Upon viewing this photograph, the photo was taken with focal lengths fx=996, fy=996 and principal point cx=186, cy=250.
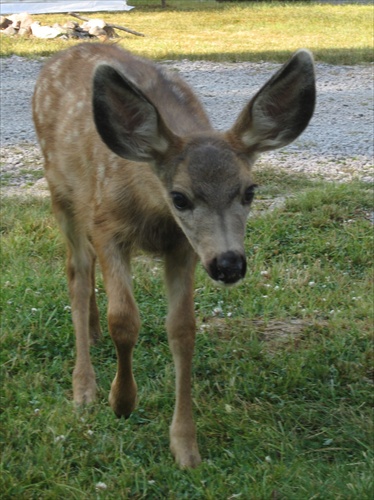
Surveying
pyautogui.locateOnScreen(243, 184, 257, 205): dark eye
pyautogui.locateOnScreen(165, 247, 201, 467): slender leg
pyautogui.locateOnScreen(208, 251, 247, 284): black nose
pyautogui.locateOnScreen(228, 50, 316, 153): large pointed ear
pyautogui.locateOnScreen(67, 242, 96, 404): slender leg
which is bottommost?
pyautogui.locateOnScreen(67, 242, 96, 404): slender leg

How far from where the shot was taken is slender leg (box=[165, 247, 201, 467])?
14.1 ft

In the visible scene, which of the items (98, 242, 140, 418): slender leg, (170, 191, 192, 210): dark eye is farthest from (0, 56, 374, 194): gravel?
(170, 191, 192, 210): dark eye

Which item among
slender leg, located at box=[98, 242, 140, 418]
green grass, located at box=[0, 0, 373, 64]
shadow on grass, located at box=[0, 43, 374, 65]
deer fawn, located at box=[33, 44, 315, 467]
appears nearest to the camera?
deer fawn, located at box=[33, 44, 315, 467]

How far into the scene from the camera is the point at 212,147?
414cm

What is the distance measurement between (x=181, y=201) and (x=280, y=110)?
0.63 m

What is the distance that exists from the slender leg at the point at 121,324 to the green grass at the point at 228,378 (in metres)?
0.11

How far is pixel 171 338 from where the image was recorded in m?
4.60

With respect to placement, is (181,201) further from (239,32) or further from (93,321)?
(239,32)

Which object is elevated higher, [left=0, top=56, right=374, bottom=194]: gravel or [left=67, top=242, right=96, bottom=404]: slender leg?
[left=67, top=242, right=96, bottom=404]: slender leg

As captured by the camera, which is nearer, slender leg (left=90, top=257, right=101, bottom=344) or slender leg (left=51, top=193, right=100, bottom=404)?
slender leg (left=51, top=193, right=100, bottom=404)

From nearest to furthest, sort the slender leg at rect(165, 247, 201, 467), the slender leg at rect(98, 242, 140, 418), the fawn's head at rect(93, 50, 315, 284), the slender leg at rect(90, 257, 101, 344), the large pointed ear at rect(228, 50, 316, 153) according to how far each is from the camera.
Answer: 1. the fawn's head at rect(93, 50, 315, 284)
2. the large pointed ear at rect(228, 50, 316, 153)
3. the slender leg at rect(165, 247, 201, 467)
4. the slender leg at rect(98, 242, 140, 418)
5. the slender leg at rect(90, 257, 101, 344)

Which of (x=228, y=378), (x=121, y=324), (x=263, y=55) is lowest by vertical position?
(x=263, y=55)

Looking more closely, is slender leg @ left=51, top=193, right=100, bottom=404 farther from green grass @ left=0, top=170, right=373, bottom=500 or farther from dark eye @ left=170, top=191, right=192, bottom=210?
dark eye @ left=170, top=191, right=192, bottom=210

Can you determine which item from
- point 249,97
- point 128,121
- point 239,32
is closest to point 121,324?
point 128,121
